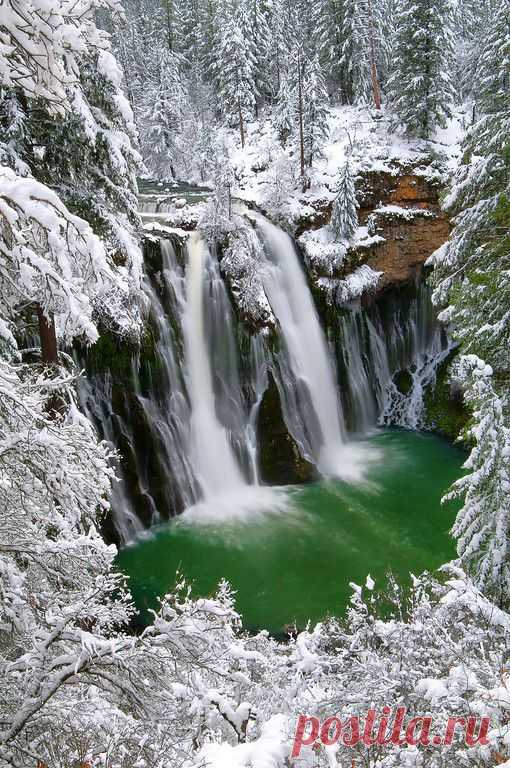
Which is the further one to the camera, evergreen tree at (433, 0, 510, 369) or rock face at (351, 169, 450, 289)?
rock face at (351, 169, 450, 289)

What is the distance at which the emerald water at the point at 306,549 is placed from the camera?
1077 centimetres

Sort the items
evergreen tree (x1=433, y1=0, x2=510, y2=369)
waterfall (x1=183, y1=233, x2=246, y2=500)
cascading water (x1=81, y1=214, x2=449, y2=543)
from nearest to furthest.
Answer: evergreen tree (x1=433, y1=0, x2=510, y2=369)
cascading water (x1=81, y1=214, x2=449, y2=543)
waterfall (x1=183, y1=233, x2=246, y2=500)

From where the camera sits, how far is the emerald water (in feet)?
35.3

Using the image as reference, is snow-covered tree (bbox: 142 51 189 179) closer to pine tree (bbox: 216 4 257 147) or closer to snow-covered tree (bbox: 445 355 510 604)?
pine tree (bbox: 216 4 257 147)

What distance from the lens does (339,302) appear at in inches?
743

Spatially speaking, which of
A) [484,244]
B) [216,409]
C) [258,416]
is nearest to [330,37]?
[258,416]

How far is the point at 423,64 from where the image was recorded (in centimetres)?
2320

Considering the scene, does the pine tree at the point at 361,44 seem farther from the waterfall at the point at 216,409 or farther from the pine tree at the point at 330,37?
the waterfall at the point at 216,409

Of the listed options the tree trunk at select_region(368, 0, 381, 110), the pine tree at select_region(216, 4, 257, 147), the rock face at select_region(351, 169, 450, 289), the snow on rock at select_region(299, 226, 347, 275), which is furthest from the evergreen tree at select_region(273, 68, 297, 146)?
the snow on rock at select_region(299, 226, 347, 275)

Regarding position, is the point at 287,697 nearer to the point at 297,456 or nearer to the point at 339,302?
the point at 297,456

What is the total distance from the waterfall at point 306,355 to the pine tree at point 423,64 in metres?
11.1

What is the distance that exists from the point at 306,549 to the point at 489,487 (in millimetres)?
6507

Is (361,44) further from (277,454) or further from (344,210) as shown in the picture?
(277,454)

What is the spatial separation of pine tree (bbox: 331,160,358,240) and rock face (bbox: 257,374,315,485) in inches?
328
